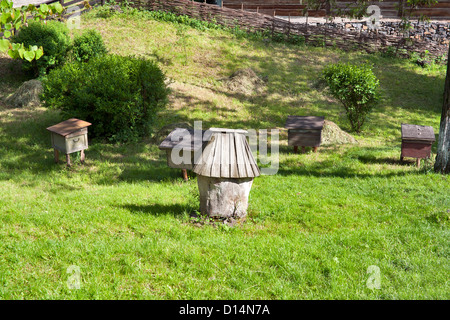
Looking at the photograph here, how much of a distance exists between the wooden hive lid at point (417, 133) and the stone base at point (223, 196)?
5587 millimetres

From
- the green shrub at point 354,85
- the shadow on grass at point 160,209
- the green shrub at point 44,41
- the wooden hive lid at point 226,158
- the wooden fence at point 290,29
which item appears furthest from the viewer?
the wooden fence at point 290,29

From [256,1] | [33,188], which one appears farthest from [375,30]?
[33,188]

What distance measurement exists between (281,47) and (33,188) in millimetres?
16583

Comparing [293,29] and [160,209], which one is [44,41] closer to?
[160,209]

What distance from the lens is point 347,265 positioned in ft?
17.7

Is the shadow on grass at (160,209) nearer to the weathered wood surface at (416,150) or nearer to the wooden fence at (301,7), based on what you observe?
the weathered wood surface at (416,150)

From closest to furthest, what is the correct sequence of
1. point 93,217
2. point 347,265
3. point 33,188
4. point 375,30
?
point 347,265 → point 93,217 → point 33,188 → point 375,30

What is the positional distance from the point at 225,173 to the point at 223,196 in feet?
1.44

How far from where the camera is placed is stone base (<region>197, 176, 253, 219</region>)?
652 centimetres

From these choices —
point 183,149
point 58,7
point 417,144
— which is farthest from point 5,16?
point 417,144

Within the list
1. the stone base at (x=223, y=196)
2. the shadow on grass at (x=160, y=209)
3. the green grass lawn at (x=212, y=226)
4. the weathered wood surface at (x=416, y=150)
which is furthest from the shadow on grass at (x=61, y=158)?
the weathered wood surface at (x=416, y=150)

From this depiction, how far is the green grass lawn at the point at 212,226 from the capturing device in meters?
4.96

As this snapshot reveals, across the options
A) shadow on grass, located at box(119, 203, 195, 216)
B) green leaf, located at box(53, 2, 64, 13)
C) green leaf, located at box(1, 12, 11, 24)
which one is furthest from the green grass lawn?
green leaf, located at box(53, 2, 64, 13)
